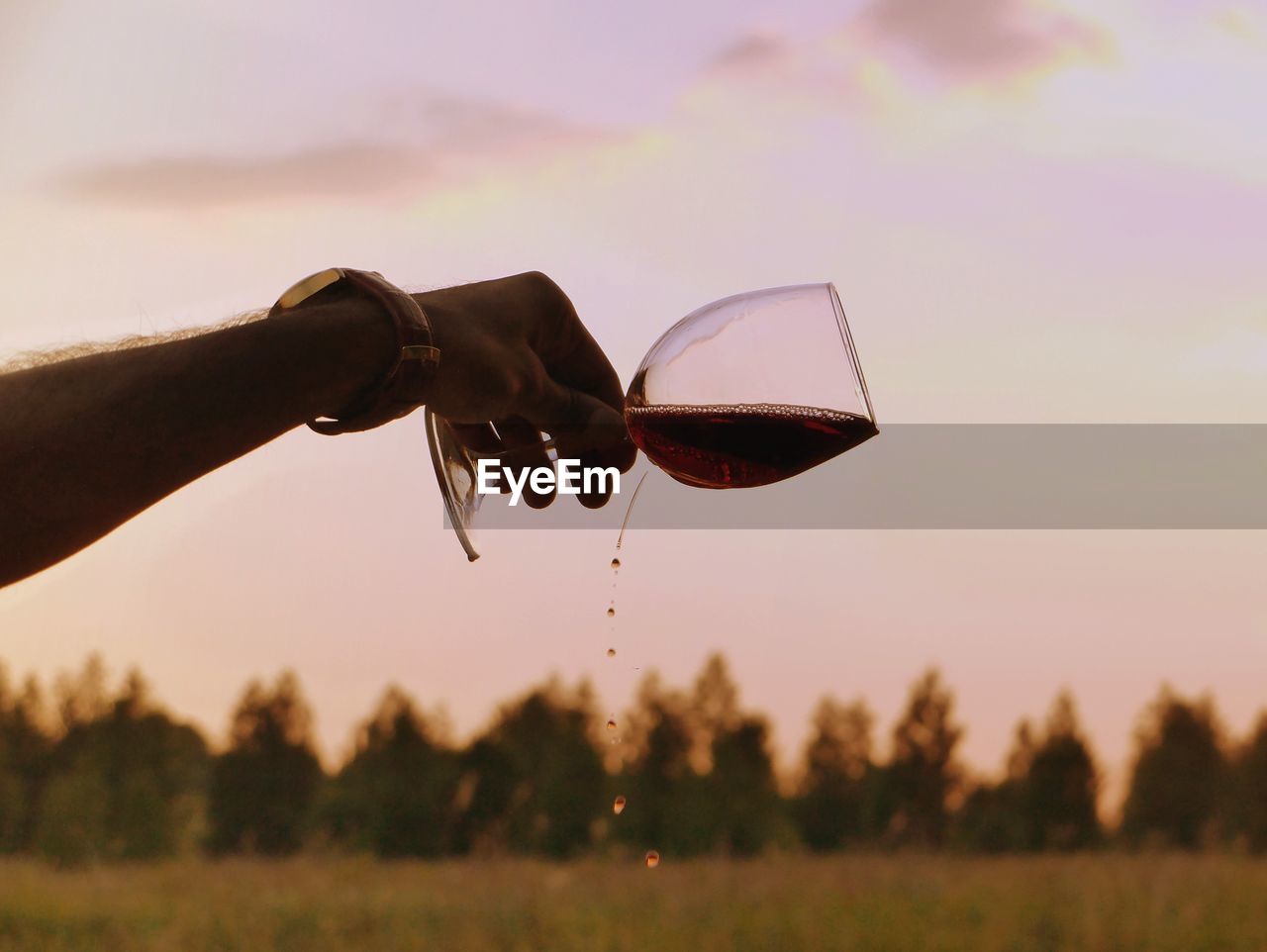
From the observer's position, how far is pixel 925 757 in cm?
1398

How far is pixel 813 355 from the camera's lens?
1.23 metres

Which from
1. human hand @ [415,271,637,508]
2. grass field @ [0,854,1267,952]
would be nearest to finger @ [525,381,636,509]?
human hand @ [415,271,637,508]

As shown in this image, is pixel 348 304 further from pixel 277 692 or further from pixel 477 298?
pixel 277 692

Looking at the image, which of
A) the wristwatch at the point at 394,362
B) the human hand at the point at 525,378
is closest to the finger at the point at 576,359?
the human hand at the point at 525,378

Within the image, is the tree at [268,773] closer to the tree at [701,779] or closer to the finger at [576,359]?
the tree at [701,779]

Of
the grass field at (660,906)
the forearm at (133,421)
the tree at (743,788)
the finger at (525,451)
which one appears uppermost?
the finger at (525,451)

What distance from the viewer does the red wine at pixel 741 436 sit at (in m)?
1.26

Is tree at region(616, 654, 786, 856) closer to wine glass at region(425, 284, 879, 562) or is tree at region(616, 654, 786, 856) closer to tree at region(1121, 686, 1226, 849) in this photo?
tree at region(1121, 686, 1226, 849)

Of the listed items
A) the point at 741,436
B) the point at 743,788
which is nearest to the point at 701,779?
the point at 743,788

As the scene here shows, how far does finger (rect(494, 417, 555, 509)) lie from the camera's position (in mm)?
1286

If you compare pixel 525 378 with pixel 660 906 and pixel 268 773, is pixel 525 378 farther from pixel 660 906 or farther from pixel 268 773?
pixel 268 773

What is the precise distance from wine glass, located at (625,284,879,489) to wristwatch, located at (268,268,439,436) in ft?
0.97

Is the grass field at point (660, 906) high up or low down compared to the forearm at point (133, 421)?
down

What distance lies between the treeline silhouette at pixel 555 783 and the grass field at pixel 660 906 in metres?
1.79
